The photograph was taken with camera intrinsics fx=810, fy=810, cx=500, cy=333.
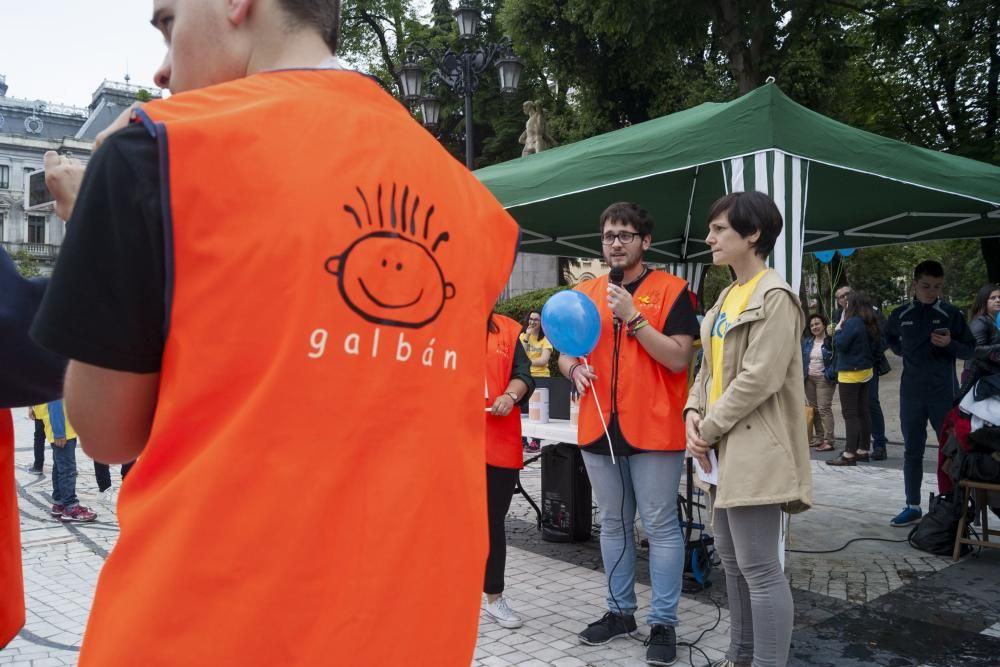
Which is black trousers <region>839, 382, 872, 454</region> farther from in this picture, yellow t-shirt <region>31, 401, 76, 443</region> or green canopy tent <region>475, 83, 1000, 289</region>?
yellow t-shirt <region>31, 401, 76, 443</region>

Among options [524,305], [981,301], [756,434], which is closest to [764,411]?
[756,434]

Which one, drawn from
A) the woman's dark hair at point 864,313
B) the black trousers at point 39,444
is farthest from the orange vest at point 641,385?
the black trousers at point 39,444

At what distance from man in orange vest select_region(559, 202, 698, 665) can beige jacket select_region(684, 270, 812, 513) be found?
671mm

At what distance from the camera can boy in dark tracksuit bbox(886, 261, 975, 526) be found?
22.4ft

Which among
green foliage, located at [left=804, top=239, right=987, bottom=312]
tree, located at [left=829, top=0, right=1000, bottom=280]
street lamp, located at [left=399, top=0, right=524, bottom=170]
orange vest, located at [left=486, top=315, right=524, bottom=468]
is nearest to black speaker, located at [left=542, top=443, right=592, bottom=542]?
orange vest, located at [left=486, top=315, right=524, bottom=468]

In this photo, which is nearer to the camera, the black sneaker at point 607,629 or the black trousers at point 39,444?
the black sneaker at point 607,629

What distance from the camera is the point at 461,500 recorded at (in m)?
1.19

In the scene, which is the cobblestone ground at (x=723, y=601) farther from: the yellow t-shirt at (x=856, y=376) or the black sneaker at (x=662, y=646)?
the yellow t-shirt at (x=856, y=376)

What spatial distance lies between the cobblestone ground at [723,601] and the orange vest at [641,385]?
1.12m

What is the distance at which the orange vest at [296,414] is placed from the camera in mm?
949

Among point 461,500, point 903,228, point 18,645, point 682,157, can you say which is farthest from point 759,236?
point 903,228

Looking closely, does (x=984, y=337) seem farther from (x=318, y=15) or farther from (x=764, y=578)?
(x=318, y=15)

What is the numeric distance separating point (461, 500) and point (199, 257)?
1.66 ft

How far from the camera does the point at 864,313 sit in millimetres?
10273
